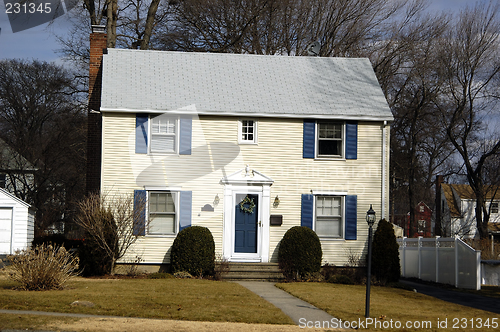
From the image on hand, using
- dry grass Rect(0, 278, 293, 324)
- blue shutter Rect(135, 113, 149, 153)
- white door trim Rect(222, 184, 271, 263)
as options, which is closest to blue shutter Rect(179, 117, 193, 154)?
blue shutter Rect(135, 113, 149, 153)

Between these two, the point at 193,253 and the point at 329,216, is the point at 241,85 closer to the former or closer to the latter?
the point at 329,216

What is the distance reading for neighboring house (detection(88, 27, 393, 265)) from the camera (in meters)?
17.3

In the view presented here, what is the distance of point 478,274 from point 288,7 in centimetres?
1825

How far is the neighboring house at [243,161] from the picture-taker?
17.3m

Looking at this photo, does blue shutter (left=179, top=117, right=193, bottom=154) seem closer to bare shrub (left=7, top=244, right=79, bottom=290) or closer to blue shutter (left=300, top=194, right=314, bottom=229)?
blue shutter (left=300, top=194, right=314, bottom=229)

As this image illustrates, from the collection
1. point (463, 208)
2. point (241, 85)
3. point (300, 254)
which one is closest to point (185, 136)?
point (241, 85)

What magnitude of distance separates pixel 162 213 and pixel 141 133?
2621 mm

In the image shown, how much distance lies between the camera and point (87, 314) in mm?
9602

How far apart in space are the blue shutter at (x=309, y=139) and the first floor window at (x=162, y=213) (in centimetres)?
448

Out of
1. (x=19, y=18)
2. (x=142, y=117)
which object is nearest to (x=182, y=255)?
(x=142, y=117)

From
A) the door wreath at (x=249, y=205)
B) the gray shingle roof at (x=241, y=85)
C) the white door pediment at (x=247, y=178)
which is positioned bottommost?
the door wreath at (x=249, y=205)

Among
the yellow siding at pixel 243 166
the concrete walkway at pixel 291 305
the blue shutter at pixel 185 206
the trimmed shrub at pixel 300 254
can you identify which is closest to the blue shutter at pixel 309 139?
the yellow siding at pixel 243 166

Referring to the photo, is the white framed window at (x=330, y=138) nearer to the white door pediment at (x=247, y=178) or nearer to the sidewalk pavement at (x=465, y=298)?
the white door pediment at (x=247, y=178)

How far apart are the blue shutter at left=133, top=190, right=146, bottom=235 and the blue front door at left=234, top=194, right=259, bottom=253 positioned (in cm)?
289
